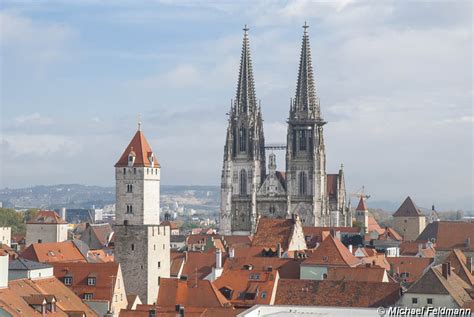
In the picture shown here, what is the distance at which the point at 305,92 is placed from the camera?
16388cm

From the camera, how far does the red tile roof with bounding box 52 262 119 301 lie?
72.2m

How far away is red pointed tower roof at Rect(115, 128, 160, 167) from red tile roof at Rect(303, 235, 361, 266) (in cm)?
1476

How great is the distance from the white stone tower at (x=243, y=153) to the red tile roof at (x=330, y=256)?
7045cm

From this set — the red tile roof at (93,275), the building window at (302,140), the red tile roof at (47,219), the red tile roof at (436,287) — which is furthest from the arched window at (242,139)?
the red tile roof at (436,287)

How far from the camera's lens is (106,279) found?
240 ft

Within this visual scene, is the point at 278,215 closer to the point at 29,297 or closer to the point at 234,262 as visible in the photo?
the point at 234,262

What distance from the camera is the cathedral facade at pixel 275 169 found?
16100cm

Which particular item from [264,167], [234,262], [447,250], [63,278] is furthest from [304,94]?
[63,278]

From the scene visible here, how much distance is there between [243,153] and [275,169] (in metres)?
5.28

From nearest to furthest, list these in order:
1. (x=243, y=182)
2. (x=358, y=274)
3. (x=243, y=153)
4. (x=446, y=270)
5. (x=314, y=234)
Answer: (x=446, y=270) < (x=358, y=274) < (x=314, y=234) < (x=243, y=182) < (x=243, y=153)

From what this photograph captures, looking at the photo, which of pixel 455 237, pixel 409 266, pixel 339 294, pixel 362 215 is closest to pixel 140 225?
pixel 339 294

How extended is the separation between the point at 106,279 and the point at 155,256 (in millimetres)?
11451

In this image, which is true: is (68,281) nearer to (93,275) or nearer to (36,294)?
(93,275)

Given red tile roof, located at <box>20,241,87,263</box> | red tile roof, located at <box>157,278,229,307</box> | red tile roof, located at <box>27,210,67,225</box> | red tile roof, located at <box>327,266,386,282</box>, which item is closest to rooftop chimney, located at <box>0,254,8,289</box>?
red tile roof, located at <box>157,278,229,307</box>
